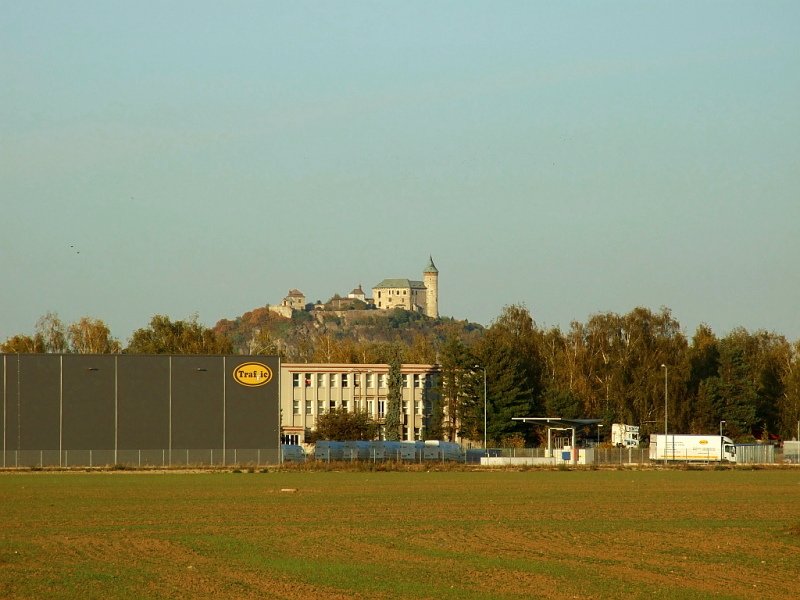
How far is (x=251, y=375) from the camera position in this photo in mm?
83250

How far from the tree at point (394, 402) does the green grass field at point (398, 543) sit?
71827 millimetres

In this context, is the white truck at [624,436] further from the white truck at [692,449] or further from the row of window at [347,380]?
the row of window at [347,380]

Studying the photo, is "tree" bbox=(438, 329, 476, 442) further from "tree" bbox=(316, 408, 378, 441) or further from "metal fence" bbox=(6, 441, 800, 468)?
"metal fence" bbox=(6, 441, 800, 468)

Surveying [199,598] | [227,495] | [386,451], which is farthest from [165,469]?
[199,598]

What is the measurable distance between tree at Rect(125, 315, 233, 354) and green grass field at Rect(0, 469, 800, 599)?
85.8 meters

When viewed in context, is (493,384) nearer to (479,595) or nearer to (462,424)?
(462,424)

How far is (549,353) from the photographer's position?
429 feet

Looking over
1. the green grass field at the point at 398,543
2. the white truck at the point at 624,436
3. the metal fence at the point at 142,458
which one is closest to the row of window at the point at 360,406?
the white truck at the point at 624,436

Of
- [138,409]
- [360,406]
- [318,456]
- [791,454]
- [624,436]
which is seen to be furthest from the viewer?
[360,406]

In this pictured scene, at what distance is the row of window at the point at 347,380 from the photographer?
132250 mm

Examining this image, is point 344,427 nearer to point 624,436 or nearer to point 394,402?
point 394,402

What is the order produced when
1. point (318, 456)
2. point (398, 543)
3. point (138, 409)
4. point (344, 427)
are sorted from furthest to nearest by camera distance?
point (344, 427) → point (318, 456) → point (138, 409) → point (398, 543)

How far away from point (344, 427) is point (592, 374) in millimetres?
30633

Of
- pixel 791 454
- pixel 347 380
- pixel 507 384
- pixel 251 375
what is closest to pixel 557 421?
pixel 507 384
